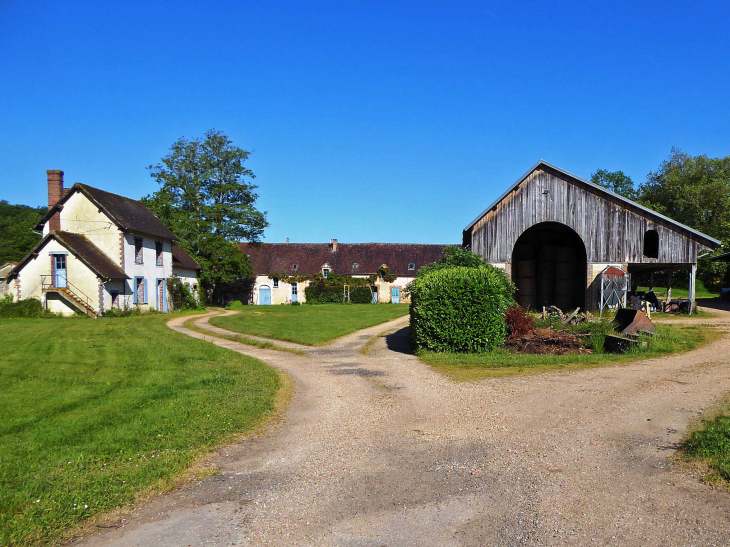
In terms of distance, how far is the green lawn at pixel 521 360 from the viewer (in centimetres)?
1210

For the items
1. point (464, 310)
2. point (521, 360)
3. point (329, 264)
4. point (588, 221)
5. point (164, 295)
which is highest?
point (588, 221)

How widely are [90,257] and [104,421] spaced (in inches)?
1053

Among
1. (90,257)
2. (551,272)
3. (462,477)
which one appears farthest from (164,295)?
A: (462,477)

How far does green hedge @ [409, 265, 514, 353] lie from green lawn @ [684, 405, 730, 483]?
7.56m

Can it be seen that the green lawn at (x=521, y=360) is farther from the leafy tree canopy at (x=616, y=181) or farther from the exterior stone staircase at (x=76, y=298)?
the leafy tree canopy at (x=616, y=181)

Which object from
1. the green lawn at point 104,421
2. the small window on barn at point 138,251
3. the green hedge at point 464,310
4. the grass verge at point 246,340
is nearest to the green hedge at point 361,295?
the small window on barn at point 138,251

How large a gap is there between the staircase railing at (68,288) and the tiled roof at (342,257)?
893 inches

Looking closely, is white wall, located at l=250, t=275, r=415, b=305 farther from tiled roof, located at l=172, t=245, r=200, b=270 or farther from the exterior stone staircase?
the exterior stone staircase

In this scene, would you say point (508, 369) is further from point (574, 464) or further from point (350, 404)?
point (574, 464)

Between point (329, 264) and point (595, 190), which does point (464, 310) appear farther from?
point (329, 264)

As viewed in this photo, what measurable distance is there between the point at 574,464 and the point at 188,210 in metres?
46.1

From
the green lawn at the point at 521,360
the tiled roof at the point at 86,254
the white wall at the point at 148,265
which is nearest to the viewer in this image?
the green lawn at the point at 521,360

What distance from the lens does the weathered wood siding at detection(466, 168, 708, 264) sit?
81.0ft

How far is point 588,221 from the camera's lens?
81.8 ft
